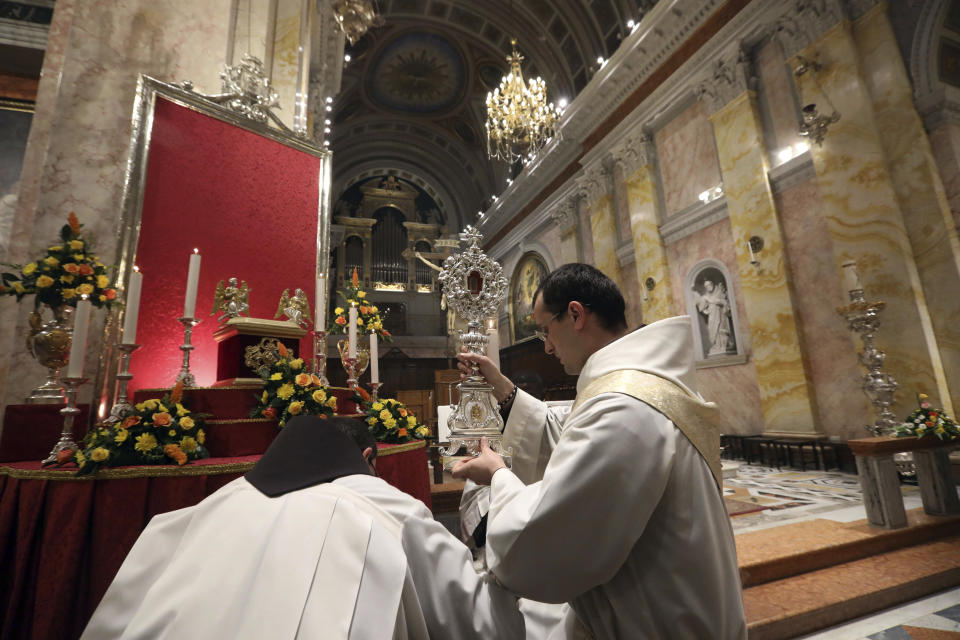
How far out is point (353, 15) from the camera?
21.2 feet

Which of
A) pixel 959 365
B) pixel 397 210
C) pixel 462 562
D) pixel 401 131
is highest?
pixel 401 131

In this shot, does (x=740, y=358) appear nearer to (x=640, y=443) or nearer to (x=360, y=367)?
(x=360, y=367)

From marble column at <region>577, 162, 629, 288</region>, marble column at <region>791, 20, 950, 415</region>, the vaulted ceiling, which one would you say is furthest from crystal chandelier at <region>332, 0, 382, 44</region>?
marble column at <region>791, 20, 950, 415</region>

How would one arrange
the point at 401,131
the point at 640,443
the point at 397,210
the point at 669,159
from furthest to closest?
the point at 397,210 → the point at 401,131 → the point at 669,159 → the point at 640,443

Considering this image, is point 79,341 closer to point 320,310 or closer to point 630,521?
point 320,310

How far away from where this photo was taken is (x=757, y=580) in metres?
2.63

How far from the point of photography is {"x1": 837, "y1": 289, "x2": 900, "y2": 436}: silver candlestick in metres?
4.80

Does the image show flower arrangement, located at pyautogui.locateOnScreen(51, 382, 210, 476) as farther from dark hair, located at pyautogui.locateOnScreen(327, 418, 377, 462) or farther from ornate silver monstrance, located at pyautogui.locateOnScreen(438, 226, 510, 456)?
ornate silver monstrance, located at pyautogui.locateOnScreen(438, 226, 510, 456)

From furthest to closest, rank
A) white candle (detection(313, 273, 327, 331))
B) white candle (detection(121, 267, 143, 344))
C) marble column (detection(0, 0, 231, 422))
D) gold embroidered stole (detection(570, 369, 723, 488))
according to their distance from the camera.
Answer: marble column (detection(0, 0, 231, 422)) < white candle (detection(313, 273, 327, 331)) < white candle (detection(121, 267, 143, 344)) < gold embroidered stole (detection(570, 369, 723, 488))

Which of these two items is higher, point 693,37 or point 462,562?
point 693,37

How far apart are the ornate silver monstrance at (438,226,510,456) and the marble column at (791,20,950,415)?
18.1 feet

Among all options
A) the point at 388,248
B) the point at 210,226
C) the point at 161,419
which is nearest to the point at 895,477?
the point at 161,419

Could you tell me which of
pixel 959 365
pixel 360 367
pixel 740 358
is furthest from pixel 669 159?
pixel 360 367

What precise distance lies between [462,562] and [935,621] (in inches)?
110
